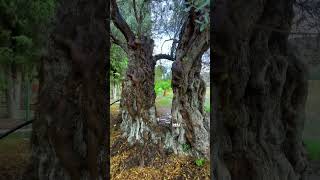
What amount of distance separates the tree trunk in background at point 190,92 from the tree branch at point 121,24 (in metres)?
1.26

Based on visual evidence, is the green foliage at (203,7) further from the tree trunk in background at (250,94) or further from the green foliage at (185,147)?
the green foliage at (185,147)

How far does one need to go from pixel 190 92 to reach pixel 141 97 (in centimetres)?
137

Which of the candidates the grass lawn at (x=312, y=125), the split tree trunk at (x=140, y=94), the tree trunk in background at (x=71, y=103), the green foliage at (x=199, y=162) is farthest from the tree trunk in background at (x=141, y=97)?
the tree trunk in background at (x=71, y=103)

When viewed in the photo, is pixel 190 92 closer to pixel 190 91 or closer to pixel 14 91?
pixel 190 91

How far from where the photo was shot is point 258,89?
7.00 ft

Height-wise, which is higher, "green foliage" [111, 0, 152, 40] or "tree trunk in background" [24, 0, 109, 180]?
"green foliage" [111, 0, 152, 40]

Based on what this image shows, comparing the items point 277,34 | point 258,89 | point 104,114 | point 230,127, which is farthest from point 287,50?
point 104,114

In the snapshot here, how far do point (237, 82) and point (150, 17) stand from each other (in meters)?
5.81

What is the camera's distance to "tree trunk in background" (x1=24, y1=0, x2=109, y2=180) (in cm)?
193

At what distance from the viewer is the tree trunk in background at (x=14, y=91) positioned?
1.99 meters

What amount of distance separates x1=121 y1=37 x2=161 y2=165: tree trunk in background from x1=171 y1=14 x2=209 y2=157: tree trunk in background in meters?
0.81

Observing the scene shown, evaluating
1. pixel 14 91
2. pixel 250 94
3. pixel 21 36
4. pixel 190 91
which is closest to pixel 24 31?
pixel 21 36

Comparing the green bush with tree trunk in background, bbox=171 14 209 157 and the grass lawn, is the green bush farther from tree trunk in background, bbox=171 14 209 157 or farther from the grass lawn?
the grass lawn

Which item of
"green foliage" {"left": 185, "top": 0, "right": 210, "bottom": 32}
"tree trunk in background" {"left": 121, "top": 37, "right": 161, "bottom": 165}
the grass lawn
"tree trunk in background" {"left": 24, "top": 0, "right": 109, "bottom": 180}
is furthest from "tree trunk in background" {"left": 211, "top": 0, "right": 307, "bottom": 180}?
"tree trunk in background" {"left": 121, "top": 37, "right": 161, "bottom": 165}
